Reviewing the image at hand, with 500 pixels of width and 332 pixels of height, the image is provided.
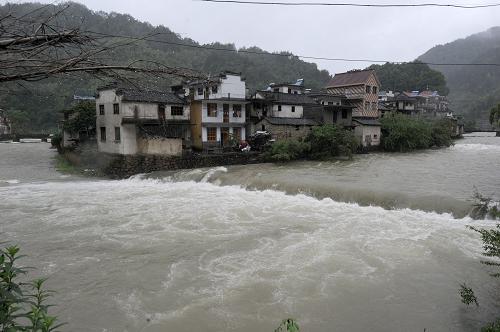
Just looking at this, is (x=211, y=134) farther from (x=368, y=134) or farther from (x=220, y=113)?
(x=368, y=134)

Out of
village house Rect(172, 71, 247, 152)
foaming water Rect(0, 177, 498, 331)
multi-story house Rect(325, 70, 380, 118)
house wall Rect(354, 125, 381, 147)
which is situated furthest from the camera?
multi-story house Rect(325, 70, 380, 118)

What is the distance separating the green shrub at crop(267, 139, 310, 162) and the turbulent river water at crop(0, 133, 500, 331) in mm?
6367

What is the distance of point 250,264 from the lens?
9953 mm

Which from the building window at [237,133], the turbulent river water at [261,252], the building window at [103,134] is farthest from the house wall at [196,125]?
the turbulent river water at [261,252]

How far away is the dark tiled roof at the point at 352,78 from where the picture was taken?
134 feet

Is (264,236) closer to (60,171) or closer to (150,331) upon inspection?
(150,331)

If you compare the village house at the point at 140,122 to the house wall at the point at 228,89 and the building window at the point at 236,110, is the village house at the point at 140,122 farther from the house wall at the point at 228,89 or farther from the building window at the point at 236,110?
the building window at the point at 236,110

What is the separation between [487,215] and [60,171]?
87.2 feet

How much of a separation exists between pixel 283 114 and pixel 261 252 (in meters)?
23.7

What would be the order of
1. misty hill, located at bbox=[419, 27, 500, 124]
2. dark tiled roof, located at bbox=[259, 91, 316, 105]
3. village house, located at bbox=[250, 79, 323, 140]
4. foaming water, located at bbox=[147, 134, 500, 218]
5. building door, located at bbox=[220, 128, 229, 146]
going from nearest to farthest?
foaming water, located at bbox=[147, 134, 500, 218] < building door, located at bbox=[220, 128, 229, 146] < village house, located at bbox=[250, 79, 323, 140] < dark tiled roof, located at bbox=[259, 91, 316, 105] < misty hill, located at bbox=[419, 27, 500, 124]

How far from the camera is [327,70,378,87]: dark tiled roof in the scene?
40.8m

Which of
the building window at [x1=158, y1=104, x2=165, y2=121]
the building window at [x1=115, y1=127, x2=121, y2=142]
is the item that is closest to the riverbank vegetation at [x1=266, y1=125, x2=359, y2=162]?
the building window at [x1=158, y1=104, x2=165, y2=121]

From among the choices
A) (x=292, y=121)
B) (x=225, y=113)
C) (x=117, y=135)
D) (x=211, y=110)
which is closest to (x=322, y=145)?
(x=292, y=121)

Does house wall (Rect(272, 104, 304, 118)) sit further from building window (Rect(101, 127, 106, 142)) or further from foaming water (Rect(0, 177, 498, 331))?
foaming water (Rect(0, 177, 498, 331))
